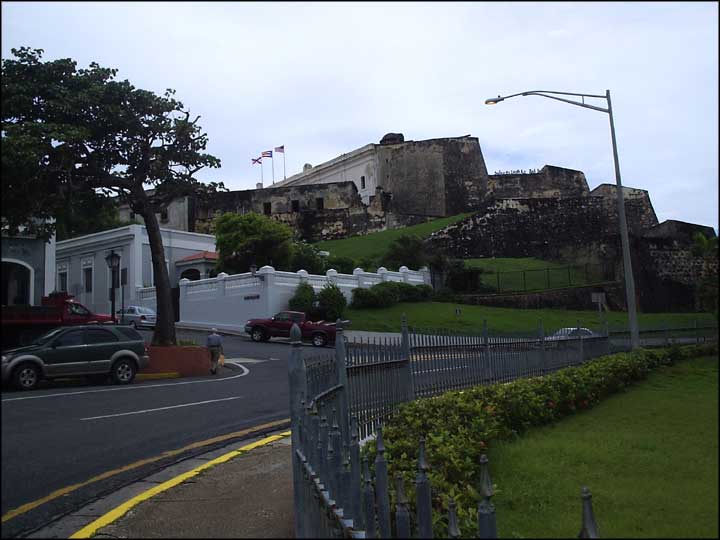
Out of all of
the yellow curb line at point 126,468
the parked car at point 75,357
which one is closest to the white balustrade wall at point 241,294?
the yellow curb line at point 126,468

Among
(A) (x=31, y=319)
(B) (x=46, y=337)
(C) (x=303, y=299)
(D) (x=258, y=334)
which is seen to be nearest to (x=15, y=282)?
(A) (x=31, y=319)

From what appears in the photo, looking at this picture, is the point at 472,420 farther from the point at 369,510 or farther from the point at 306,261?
the point at 306,261

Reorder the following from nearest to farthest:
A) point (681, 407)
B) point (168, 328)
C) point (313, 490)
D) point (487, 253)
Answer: point (681, 407)
point (313, 490)
point (168, 328)
point (487, 253)

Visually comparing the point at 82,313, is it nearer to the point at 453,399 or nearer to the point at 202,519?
the point at 202,519

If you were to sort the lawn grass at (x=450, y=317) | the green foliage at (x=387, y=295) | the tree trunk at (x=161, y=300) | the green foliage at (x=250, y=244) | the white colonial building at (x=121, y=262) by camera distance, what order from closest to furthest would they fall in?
the white colonial building at (x=121, y=262), the tree trunk at (x=161, y=300), the lawn grass at (x=450, y=317), the green foliage at (x=387, y=295), the green foliage at (x=250, y=244)

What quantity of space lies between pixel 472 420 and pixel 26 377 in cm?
474

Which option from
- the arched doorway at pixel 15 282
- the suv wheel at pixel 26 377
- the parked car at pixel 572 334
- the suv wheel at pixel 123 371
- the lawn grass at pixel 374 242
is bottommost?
the parked car at pixel 572 334

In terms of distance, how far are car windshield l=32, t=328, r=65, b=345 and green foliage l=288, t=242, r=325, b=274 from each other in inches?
1360

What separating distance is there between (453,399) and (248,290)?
87.8 ft

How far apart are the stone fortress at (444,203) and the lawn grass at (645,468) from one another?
44.5m

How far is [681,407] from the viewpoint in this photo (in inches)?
98.4

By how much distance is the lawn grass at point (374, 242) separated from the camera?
49.3 metres

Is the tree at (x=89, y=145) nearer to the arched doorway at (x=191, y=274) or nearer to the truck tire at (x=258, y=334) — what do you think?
the truck tire at (x=258, y=334)

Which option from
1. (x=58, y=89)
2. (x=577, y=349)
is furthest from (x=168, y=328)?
(x=577, y=349)
